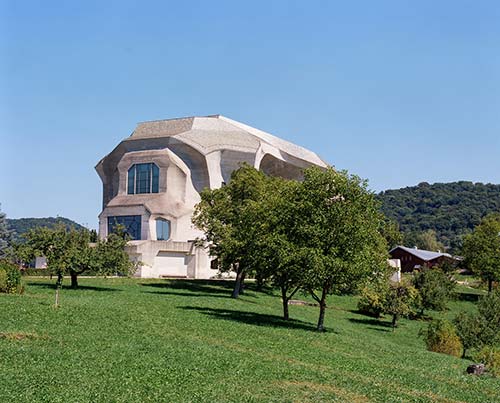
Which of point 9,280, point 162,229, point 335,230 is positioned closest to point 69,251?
point 9,280

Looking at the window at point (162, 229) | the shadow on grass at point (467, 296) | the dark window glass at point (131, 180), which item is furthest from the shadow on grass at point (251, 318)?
the dark window glass at point (131, 180)

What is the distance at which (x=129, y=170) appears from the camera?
283 feet

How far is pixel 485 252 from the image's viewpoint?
272 ft

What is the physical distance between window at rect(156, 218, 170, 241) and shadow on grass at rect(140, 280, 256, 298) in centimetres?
1438

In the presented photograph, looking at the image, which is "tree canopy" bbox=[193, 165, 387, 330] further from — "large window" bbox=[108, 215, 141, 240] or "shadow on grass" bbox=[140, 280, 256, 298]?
"large window" bbox=[108, 215, 141, 240]

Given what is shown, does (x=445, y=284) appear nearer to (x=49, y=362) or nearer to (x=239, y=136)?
(x=239, y=136)

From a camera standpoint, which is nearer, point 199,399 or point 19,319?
point 199,399

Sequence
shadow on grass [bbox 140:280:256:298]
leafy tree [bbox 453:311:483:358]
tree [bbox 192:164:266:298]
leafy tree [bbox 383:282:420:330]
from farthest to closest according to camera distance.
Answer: shadow on grass [bbox 140:280:256:298] < leafy tree [bbox 383:282:420:330] < tree [bbox 192:164:266:298] < leafy tree [bbox 453:311:483:358]

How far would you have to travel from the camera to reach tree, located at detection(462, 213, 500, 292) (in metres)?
80.4

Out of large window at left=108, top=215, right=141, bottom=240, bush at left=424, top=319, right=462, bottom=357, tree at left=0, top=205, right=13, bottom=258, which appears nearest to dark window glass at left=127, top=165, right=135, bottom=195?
large window at left=108, top=215, right=141, bottom=240

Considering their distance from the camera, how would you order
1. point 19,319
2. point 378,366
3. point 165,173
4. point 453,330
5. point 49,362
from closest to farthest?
1. point 49,362
2. point 378,366
3. point 19,319
4. point 453,330
5. point 165,173

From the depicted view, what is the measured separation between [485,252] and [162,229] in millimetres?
38364

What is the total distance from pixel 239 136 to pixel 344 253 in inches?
2143

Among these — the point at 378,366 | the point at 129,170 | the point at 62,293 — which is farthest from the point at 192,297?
the point at 129,170
